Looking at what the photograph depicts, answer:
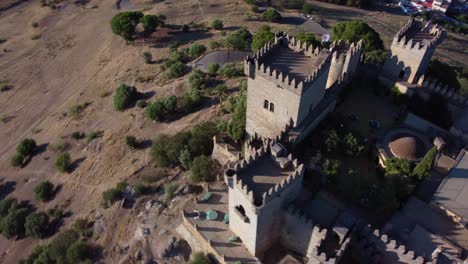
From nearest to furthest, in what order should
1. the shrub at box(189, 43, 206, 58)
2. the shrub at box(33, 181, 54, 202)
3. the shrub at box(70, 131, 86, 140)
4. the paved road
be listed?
the shrub at box(33, 181, 54, 202), the shrub at box(70, 131, 86, 140), the paved road, the shrub at box(189, 43, 206, 58)

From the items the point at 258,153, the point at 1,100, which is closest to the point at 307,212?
the point at 258,153

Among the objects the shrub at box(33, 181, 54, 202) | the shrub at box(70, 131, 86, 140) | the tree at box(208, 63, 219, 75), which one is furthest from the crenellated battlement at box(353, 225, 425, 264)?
the shrub at box(70, 131, 86, 140)

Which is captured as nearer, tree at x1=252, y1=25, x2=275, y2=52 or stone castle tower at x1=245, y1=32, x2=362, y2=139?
stone castle tower at x1=245, y1=32, x2=362, y2=139

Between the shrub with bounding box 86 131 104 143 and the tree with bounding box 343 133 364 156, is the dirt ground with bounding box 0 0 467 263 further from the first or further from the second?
the tree with bounding box 343 133 364 156

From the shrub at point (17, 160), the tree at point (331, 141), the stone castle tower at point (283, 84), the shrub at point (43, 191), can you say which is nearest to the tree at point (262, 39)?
the stone castle tower at point (283, 84)

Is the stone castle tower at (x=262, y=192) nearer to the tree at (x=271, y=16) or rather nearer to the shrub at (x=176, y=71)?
the shrub at (x=176, y=71)

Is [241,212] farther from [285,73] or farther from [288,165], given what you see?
[285,73]

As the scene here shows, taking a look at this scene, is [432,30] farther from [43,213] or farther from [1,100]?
[1,100]
